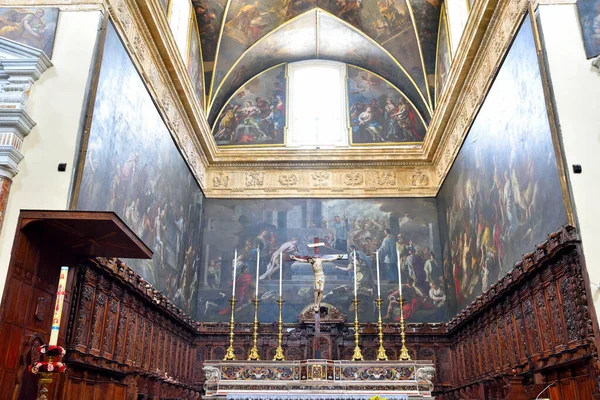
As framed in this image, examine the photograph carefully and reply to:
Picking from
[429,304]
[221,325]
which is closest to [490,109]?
[429,304]

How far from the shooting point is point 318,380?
9.51 metres

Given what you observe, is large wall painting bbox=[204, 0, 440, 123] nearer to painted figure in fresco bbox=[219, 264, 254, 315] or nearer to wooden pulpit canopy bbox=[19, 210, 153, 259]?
painted figure in fresco bbox=[219, 264, 254, 315]

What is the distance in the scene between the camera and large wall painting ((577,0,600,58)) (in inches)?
377

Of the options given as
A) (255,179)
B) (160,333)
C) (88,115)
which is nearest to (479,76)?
(255,179)

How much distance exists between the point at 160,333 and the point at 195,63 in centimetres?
923

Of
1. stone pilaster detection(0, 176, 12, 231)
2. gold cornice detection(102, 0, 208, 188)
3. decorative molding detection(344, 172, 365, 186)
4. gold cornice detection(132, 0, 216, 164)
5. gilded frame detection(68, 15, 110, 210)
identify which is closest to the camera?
stone pilaster detection(0, 176, 12, 231)

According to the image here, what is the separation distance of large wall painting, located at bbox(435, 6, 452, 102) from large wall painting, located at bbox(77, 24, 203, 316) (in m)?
8.85

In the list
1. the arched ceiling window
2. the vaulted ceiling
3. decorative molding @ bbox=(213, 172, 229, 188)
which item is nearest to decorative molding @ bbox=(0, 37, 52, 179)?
the vaulted ceiling

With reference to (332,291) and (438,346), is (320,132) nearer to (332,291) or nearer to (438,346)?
(332,291)

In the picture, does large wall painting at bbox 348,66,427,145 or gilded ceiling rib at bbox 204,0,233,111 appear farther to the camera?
large wall painting at bbox 348,66,427,145

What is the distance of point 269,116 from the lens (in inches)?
831

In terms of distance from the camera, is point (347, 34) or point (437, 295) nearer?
point (437, 295)

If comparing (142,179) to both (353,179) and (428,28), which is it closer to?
(353,179)

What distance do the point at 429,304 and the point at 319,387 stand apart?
9552mm
